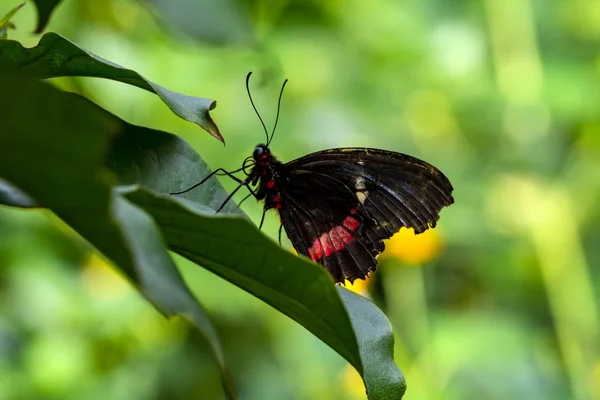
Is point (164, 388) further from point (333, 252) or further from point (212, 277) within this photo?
point (333, 252)

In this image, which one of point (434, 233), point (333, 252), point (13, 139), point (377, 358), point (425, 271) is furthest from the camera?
point (425, 271)

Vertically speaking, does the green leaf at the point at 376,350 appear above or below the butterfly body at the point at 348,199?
below

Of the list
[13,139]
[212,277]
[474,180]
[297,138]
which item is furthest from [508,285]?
[13,139]

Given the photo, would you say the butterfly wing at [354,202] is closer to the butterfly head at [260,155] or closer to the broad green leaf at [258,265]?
the butterfly head at [260,155]

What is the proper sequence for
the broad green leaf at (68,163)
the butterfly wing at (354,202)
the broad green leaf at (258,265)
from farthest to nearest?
the butterfly wing at (354,202)
the broad green leaf at (258,265)
the broad green leaf at (68,163)

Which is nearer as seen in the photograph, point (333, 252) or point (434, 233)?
point (333, 252)

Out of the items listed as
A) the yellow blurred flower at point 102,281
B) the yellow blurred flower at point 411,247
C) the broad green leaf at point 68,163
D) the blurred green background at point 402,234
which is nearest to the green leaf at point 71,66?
the broad green leaf at point 68,163

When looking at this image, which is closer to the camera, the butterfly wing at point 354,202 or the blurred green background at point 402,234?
the butterfly wing at point 354,202

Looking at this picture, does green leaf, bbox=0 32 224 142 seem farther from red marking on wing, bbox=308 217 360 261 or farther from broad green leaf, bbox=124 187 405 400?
red marking on wing, bbox=308 217 360 261
